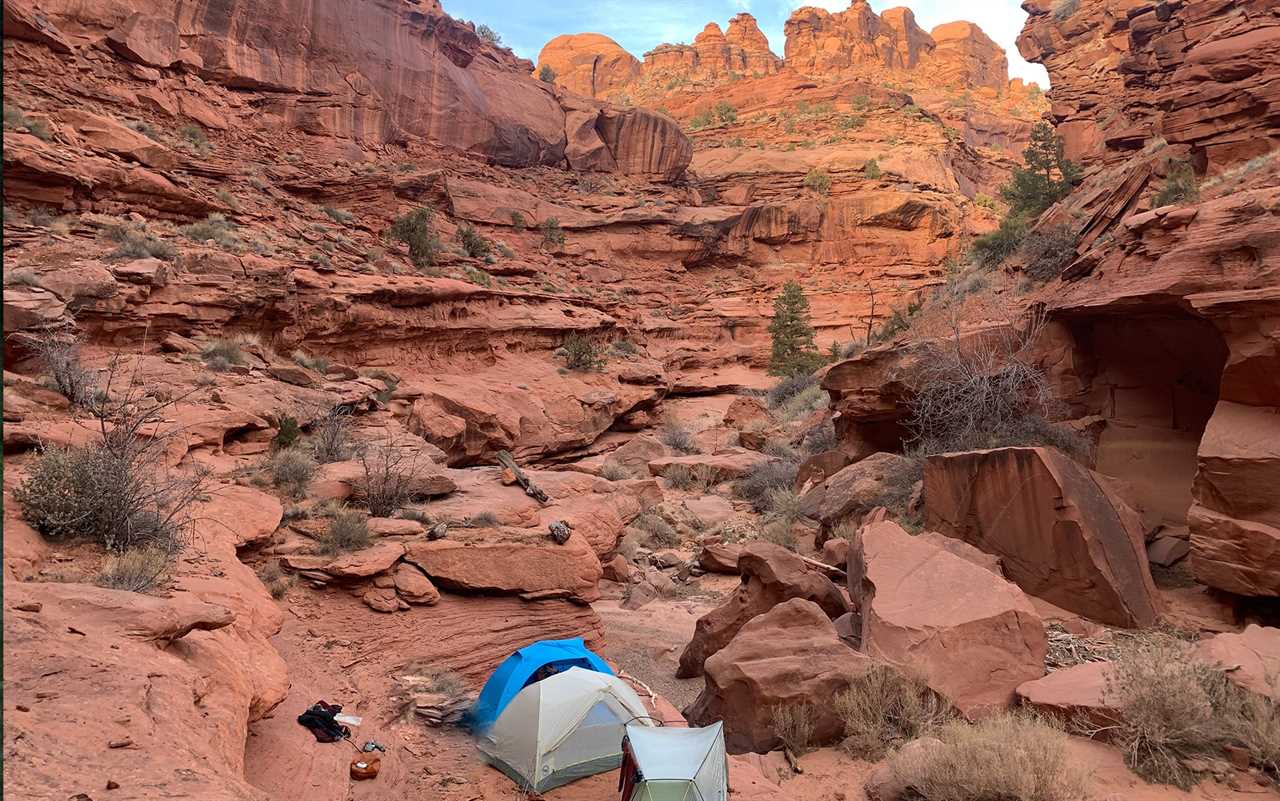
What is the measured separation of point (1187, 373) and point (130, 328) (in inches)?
694

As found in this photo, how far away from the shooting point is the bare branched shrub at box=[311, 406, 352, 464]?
1179cm

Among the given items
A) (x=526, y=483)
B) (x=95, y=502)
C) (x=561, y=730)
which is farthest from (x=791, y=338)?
(x=95, y=502)

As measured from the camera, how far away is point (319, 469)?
423 inches

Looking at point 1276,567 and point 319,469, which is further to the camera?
point 319,469

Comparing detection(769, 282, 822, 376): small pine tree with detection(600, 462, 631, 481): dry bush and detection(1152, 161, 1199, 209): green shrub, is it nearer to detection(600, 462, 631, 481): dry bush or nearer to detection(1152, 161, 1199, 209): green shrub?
detection(600, 462, 631, 481): dry bush

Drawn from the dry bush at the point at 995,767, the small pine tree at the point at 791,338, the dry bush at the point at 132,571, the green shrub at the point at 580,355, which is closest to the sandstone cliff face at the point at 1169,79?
the dry bush at the point at 995,767

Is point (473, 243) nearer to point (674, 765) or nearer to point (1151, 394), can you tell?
point (1151, 394)

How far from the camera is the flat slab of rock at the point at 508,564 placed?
28.8 ft

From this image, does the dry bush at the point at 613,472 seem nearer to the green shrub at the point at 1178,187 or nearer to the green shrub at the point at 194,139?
the green shrub at the point at 1178,187

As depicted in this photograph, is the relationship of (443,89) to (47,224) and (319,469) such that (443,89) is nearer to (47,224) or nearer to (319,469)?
(47,224)

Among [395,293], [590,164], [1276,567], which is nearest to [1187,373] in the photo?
[1276,567]

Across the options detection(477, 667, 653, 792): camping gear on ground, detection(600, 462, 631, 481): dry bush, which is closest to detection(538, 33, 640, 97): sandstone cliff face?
detection(600, 462, 631, 481): dry bush

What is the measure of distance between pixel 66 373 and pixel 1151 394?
48.8 ft

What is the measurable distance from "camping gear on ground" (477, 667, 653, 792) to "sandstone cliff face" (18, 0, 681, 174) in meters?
27.7
